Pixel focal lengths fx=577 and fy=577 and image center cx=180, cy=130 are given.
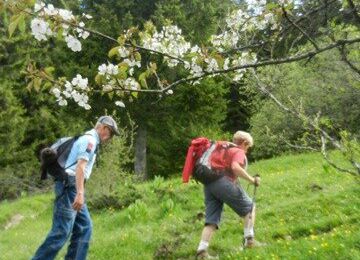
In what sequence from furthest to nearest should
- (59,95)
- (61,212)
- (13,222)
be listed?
(13,222) < (61,212) < (59,95)

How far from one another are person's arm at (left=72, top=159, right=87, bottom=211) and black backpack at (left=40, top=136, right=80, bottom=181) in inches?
9.1

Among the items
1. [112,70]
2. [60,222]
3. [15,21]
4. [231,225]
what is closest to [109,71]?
[112,70]

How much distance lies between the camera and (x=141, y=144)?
2450 cm

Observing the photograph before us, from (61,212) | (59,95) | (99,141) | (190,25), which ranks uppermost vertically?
(190,25)

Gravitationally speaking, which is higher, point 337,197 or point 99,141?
point 99,141

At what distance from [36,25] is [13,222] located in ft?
44.1

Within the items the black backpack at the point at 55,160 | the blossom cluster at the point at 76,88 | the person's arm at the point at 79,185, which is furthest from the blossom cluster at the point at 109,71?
the black backpack at the point at 55,160

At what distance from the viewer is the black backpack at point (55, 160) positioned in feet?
21.6

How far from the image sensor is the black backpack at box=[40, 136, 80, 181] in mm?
6594

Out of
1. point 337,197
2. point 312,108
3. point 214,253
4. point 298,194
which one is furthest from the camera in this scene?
point 312,108

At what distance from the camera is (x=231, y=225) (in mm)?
9141

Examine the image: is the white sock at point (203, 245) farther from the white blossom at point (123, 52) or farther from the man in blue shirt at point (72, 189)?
the white blossom at point (123, 52)

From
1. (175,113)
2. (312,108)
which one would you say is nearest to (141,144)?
(175,113)

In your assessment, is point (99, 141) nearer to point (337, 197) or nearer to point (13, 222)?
point (337, 197)
